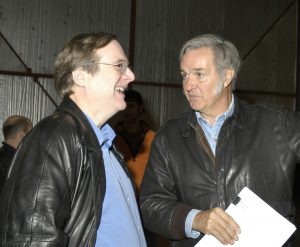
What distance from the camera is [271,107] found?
2.30 meters

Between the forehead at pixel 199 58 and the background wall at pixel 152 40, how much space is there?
5.11 metres

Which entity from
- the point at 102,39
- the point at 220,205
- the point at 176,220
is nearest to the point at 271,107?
the point at 220,205

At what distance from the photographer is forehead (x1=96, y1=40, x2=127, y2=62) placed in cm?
197

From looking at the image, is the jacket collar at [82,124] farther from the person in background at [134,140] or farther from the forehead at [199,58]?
the person in background at [134,140]

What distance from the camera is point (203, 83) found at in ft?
7.75

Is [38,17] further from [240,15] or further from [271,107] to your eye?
[271,107]

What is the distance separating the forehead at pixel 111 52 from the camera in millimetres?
1972

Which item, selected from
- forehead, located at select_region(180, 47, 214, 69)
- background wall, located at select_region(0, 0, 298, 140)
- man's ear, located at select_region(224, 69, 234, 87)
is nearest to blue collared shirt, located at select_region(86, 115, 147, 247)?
forehead, located at select_region(180, 47, 214, 69)

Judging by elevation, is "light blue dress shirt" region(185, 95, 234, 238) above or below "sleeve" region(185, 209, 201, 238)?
above

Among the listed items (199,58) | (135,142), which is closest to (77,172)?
(199,58)

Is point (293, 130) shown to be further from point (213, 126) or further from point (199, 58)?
point (199, 58)

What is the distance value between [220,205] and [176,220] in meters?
0.22

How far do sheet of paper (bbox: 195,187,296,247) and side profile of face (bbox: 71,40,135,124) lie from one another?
0.67 m

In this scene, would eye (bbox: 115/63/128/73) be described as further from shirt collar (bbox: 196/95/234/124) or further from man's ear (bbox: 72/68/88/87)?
shirt collar (bbox: 196/95/234/124)
